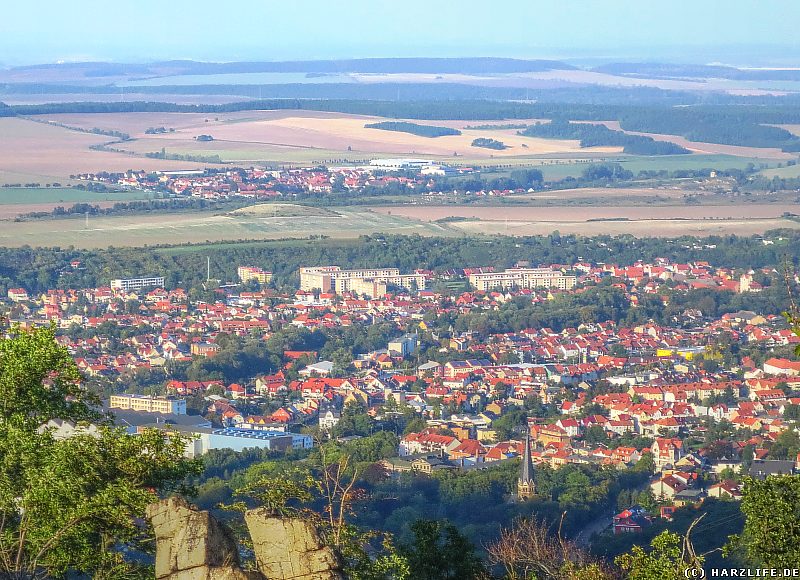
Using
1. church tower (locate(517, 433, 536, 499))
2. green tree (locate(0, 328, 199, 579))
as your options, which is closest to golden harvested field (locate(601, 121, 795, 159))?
church tower (locate(517, 433, 536, 499))

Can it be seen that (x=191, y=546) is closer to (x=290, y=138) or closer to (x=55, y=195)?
(x=55, y=195)

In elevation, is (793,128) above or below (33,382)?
below

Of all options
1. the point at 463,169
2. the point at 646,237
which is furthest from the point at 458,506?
the point at 463,169

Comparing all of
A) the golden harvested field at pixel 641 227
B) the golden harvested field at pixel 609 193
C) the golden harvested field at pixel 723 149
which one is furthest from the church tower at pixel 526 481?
the golden harvested field at pixel 723 149

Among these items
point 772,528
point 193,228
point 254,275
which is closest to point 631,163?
point 193,228

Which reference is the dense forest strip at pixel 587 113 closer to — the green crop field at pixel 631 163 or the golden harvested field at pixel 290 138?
the golden harvested field at pixel 290 138

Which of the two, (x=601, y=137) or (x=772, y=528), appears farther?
(x=601, y=137)
